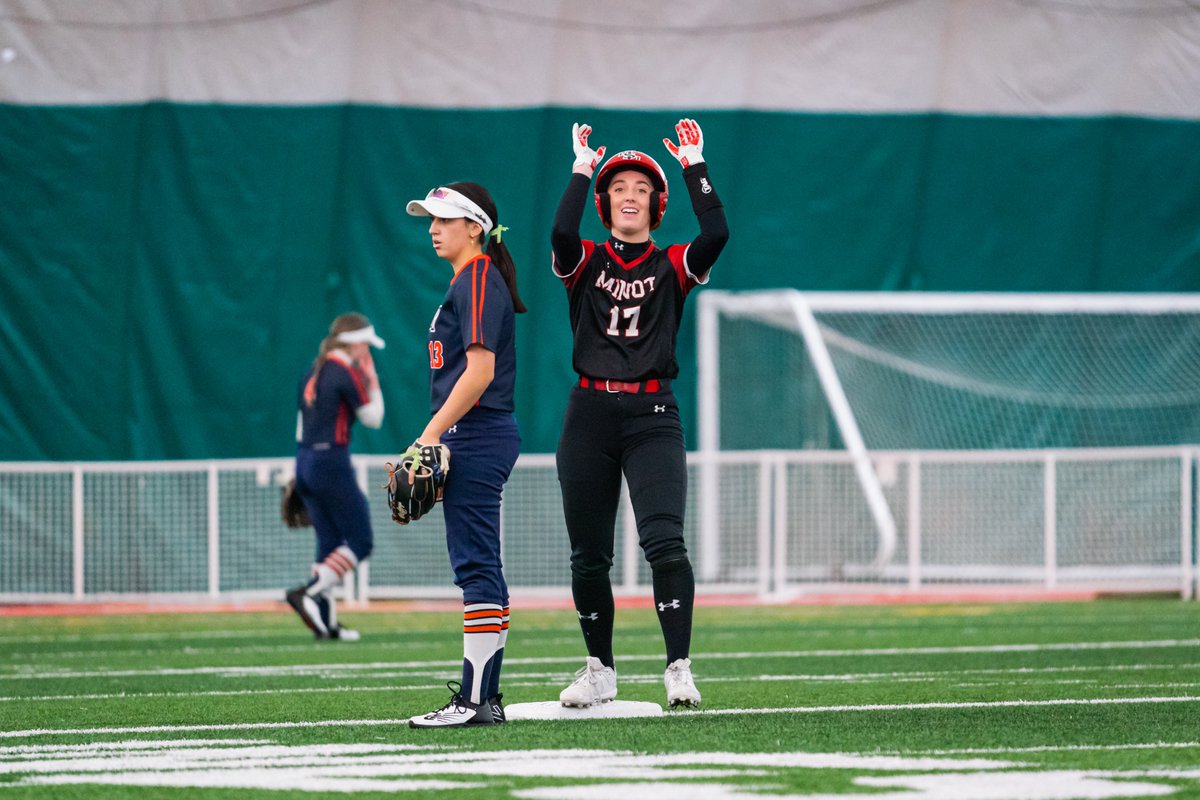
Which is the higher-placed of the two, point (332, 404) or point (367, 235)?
point (367, 235)

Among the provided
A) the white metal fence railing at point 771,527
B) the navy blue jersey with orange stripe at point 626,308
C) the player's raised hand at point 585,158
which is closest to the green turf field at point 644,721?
the navy blue jersey with orange stripe at point 626,308

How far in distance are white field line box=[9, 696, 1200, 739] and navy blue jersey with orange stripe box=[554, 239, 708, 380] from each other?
128 cm

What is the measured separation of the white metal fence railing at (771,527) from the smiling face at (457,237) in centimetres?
1014

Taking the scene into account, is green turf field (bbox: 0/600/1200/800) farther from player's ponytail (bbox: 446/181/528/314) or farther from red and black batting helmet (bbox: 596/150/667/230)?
red and black batting helmet (bbox: 596/150/667/230)

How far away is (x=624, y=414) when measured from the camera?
7.16m

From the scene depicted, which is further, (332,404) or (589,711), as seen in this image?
(332,404)

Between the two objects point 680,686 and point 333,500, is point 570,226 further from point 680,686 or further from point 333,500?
point 333,500

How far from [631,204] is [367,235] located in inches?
502

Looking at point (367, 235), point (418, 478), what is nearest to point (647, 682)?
point (418, 478)

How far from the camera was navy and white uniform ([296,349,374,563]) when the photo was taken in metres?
13.4

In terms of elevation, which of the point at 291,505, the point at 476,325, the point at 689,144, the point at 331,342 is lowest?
the point at 291,505

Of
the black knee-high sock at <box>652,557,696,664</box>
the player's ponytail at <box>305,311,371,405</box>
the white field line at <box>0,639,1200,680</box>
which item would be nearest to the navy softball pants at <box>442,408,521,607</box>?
the black knee-high sock at <box>652,557,696,664</box>

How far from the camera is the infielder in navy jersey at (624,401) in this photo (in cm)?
712

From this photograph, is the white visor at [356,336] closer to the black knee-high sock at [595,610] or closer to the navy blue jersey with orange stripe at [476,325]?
the black knee-high sock at [595,610]
